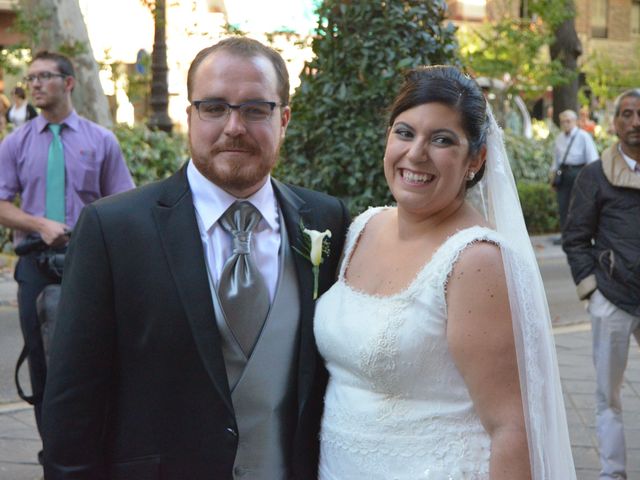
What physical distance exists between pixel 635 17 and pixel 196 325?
4374 centimetres

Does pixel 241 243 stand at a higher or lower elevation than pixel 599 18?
lower

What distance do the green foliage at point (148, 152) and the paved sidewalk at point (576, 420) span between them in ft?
19.5

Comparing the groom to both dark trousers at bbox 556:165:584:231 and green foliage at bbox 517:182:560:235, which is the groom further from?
green foliage at bbox 517:182:560:235

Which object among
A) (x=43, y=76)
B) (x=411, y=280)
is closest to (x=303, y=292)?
(x=411, y=280)

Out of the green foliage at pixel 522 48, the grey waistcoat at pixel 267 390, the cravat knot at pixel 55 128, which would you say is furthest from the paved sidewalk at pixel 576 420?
the green foliage at pixel 522 48

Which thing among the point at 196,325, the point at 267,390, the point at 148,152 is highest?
the point at 196,325

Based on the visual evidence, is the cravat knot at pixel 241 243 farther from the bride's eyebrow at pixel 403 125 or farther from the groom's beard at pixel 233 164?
the bride's eyebrow at pixel 403 125

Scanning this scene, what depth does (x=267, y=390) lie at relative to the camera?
273cm

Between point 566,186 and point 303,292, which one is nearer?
point 303,292

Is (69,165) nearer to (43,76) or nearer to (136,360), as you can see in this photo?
(43,76)

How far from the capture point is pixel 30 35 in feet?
42.2

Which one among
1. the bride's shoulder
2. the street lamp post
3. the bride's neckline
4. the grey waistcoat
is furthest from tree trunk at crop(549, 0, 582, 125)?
the grey waistcoat

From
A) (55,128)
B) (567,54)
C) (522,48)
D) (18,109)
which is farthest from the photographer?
(567,54)

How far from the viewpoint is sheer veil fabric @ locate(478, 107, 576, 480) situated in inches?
101
